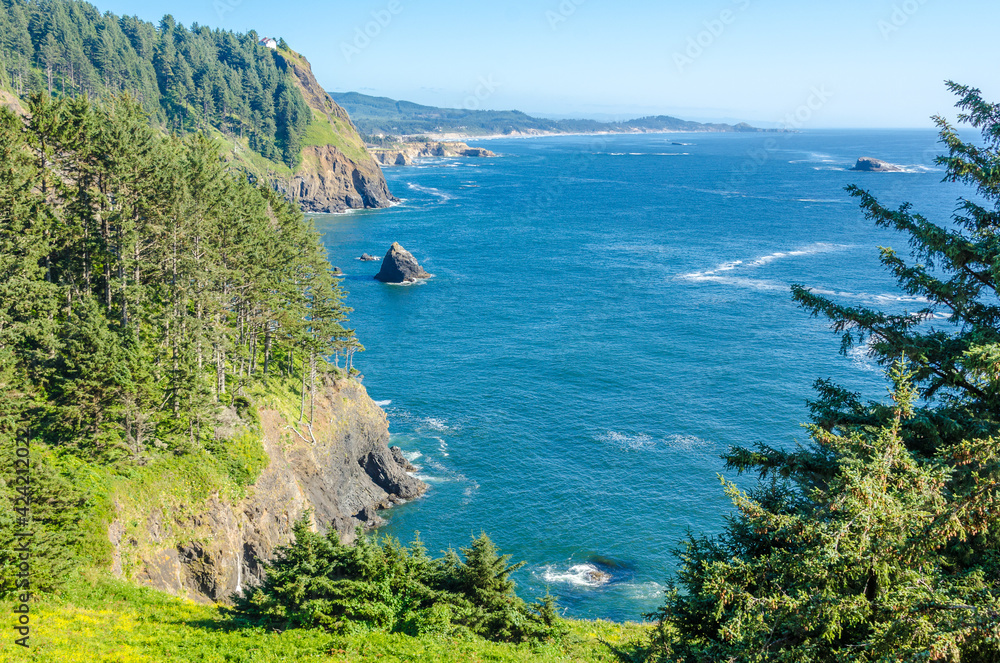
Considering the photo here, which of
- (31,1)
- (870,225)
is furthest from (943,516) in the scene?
(31,1)

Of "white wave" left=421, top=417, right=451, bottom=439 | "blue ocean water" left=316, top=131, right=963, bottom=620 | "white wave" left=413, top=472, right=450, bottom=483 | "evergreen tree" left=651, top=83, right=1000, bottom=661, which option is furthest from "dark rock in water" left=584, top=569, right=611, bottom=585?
"evergreen tree" left=651, top=83, right=1000, bottom=661

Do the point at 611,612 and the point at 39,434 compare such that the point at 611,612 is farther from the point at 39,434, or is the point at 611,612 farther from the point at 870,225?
the point at 870,225

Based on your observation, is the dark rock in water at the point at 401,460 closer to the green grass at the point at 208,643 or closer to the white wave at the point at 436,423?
the white wave at the point at 436,423

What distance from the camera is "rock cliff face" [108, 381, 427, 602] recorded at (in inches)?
1576

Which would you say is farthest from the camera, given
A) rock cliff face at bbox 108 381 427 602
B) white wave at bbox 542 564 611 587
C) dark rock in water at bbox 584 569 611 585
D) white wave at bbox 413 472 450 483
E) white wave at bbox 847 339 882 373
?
white wave at bbox 847 339 882 373

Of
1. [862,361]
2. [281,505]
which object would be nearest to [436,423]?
[281,505]

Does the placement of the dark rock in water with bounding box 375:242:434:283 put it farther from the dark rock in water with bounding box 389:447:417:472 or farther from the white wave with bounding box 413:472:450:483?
the white wave with bounding box 413:472:450:483

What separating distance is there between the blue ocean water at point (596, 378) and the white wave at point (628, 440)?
22 centimetres

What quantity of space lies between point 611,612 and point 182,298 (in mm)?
41769

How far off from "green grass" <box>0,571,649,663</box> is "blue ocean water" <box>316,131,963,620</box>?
1451 cm

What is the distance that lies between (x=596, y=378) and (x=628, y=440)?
1601cm

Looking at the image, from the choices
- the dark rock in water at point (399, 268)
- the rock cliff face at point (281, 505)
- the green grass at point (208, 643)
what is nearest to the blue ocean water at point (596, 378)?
the dark rock in water at point (399, 268)

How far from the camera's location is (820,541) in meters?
13.8

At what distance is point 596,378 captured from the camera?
87062mm
